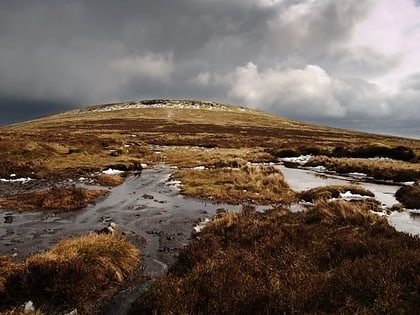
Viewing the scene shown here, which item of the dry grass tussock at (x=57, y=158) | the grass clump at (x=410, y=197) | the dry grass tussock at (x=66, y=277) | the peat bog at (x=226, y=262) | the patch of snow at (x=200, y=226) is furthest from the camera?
the dry grass tussock at (x=57, y=158)

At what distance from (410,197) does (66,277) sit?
20.9m

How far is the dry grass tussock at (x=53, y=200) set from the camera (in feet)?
68.0

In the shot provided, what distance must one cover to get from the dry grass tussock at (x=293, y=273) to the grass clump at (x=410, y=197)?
324 inches

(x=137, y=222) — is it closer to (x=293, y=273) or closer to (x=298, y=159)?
(x=293, y=273)

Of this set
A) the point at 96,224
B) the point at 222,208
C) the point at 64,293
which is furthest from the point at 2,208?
the point at 64,293

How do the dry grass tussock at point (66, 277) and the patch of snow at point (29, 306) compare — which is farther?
the dry grass tussock at point (66, 277)

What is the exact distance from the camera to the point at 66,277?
386 inches

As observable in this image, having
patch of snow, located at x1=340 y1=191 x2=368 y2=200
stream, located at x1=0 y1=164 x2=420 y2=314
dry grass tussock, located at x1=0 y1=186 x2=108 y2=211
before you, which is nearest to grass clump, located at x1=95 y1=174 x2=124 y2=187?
stream, located at x1=0 y1=164 x2=420 y2=314

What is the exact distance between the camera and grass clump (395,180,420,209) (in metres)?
21.8

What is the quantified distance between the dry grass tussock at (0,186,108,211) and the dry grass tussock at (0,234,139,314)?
9.58m

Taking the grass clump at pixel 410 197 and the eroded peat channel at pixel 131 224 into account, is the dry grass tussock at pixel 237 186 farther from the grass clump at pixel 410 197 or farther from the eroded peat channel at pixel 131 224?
the grass clump at pixel 410 197

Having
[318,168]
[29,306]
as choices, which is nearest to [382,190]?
[318,168]

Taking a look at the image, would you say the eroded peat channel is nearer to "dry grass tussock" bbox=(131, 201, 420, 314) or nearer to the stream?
the stream

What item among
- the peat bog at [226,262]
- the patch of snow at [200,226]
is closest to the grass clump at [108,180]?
the peat bog at [226,262]
